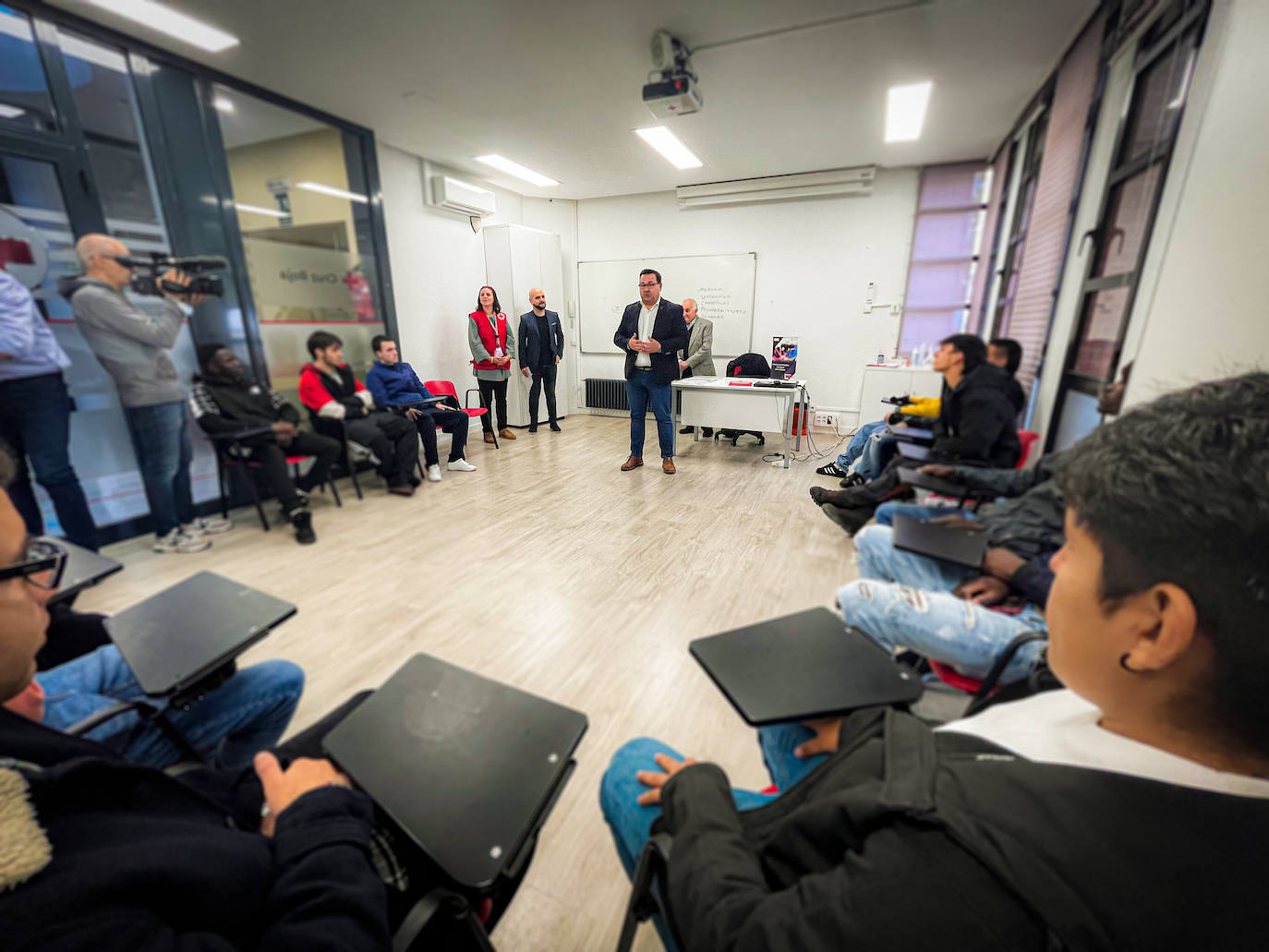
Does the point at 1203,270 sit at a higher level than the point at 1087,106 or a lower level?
lower

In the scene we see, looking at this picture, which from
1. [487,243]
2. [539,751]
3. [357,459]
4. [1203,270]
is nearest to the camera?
[539,751]

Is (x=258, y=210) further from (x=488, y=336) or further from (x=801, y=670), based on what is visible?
(x=801, y=670)

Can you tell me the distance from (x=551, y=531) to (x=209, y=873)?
2.58 m

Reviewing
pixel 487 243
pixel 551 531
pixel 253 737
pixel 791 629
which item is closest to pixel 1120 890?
pixel 791 629

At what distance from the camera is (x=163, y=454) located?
2883 mm

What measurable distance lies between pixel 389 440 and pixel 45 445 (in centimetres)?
173

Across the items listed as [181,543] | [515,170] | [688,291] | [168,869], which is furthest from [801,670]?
[688,291]

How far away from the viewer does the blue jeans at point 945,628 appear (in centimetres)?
111

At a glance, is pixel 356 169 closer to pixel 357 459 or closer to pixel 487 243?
pixel 487 243

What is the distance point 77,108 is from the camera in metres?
2.66

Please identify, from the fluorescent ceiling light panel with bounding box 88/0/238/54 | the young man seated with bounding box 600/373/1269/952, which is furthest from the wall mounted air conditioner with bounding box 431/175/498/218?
the young man seated with bounding box 600/373/1269/952

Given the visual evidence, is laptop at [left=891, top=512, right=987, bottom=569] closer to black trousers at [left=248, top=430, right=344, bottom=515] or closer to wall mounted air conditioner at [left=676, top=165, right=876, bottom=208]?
black trousers at [left=248, top=430, right=344, bottom=515]

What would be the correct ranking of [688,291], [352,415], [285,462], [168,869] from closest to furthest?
[168,869] → [285,462] → [352,415] → [688,291]

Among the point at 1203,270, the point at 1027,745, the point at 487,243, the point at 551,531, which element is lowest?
the point at 551,531
